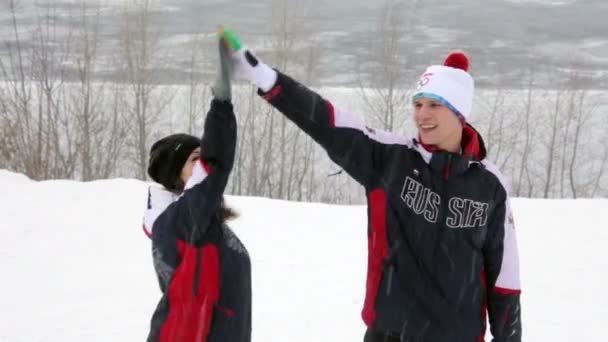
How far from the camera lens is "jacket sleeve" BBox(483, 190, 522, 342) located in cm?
191

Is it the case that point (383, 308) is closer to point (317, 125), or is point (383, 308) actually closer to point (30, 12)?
point (317, 125)

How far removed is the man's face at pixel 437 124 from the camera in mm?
1911

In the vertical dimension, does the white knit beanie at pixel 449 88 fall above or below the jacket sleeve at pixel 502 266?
above

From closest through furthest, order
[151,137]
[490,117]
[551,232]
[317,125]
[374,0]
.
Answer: [317,125] → [551,232] → [151,137] → [490,117] → [374,0]

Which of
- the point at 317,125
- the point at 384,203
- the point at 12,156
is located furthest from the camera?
the point at 12,156

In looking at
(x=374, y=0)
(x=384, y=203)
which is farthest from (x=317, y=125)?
(x=374, y=0)

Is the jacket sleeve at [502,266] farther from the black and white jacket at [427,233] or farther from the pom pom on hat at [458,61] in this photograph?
the pom pom on hat at [458,61]

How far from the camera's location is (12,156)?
14031 millimetres

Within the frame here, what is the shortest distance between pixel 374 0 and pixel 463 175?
31811 mm

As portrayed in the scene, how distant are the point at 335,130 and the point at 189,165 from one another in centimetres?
49

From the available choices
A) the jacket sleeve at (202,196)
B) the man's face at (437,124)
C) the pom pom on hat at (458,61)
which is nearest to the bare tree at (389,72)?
the pom pom on hat at (458,61)

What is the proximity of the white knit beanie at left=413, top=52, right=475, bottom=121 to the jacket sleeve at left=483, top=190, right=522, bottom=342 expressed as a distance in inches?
12.9

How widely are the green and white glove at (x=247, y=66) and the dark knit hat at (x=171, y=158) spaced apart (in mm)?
348

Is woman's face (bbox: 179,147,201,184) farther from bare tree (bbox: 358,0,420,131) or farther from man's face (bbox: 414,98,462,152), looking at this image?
bare tree (bbox: 358,0,420,131)
